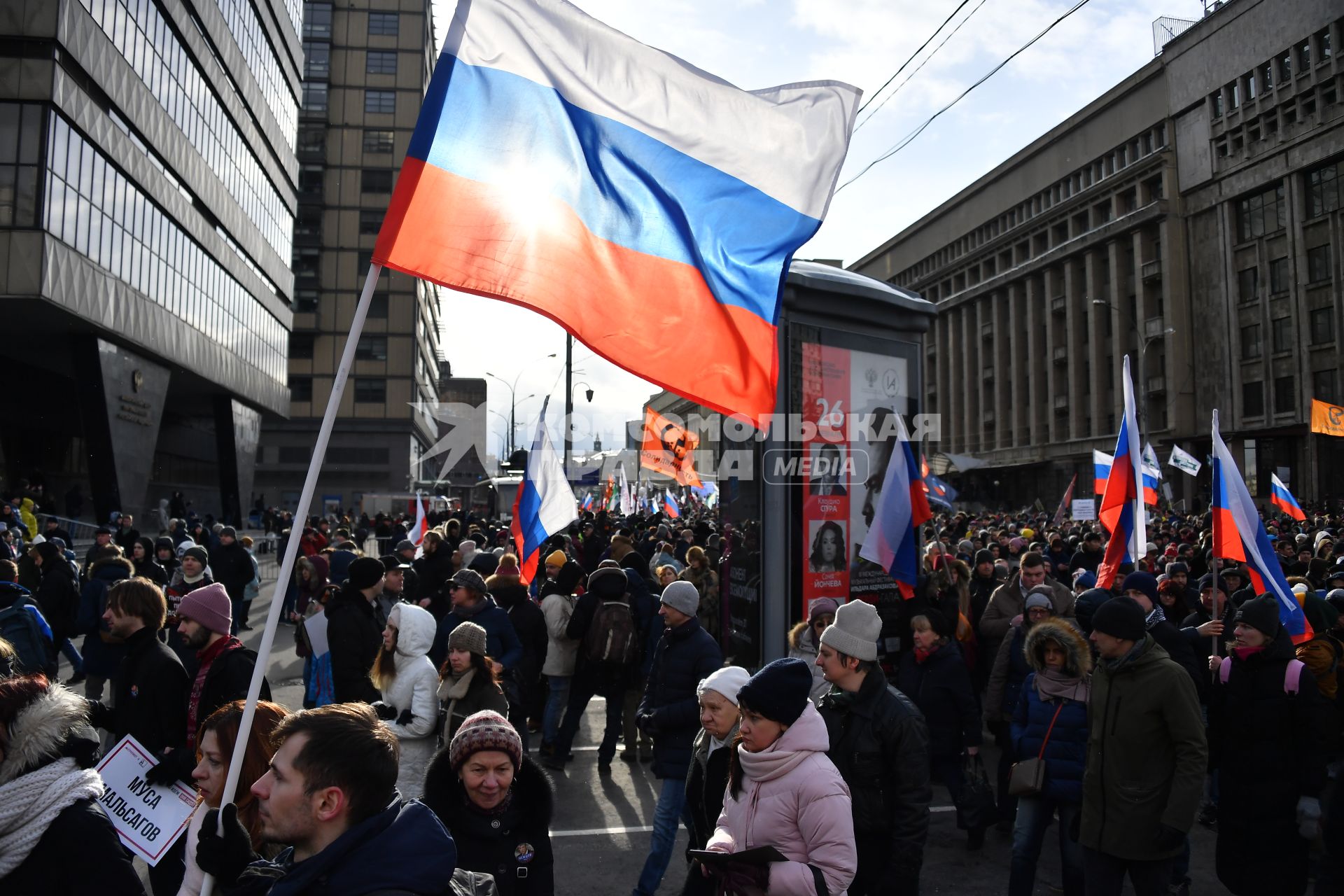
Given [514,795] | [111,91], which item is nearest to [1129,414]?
[514,795]

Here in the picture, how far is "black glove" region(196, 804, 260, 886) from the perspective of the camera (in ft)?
7.83

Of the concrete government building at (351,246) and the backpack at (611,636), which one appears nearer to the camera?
the backpack at (611,636)

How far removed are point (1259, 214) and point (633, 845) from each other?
48376 millimetres

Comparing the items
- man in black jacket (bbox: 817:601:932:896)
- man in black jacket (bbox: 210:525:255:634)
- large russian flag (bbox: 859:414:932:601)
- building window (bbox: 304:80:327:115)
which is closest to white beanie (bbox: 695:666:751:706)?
man in black jacket (bbox: 817:601:932:896)

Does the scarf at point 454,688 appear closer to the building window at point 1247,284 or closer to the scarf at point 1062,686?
the scarf at point 1062,686

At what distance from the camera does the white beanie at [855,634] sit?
4.25m

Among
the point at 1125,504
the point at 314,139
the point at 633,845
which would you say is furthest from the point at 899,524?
the point at 314,139

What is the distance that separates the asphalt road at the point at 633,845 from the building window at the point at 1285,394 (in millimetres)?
40850

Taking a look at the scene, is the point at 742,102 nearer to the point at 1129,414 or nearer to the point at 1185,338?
the point at 1129,414

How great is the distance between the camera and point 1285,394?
42438mm

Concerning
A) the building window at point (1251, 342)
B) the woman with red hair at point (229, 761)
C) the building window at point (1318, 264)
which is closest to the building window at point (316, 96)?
the building window at point (1251, 342)

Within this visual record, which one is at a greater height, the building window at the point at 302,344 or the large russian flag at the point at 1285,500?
the building window at the point at 302,344

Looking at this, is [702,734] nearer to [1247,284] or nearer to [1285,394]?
[1285,394]

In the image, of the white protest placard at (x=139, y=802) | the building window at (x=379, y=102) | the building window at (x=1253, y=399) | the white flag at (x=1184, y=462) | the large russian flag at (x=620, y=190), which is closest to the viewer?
the white protest placard at (x=139, y=802)
